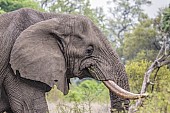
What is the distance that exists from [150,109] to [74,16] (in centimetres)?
114

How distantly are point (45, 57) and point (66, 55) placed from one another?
22cm

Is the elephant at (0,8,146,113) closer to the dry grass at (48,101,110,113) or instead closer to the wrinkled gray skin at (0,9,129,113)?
the wrinkled gray skin at (0,9,129,113)

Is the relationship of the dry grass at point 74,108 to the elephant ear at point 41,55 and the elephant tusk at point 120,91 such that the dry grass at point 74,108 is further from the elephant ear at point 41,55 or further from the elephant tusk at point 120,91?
the elephant ear at point 41,55

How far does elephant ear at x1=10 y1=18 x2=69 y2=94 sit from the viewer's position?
11.9 feet

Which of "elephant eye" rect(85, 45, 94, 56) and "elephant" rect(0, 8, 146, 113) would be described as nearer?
"elephant" rect(0, 8, 146, 113)

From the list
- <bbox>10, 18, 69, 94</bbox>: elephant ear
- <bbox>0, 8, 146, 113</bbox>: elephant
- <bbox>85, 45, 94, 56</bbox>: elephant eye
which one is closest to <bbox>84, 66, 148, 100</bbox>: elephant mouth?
<bbox>0, 8, 146, 113</bbox>: elephant

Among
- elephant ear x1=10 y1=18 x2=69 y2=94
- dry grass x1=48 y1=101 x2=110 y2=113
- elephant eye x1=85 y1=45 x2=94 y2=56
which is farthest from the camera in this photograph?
dry grass x1=48 y1=101 x2=110 y2=113

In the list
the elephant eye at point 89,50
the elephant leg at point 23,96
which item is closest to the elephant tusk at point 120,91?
the elephant eye at point 89,50

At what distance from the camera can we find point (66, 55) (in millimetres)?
3834

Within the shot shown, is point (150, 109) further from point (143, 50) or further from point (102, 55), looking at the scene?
point (143, 50)

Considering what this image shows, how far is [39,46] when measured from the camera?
3.70 meters

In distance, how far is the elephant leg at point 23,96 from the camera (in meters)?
3.68

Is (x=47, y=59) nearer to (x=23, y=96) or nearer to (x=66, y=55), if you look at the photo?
(x=66, y=55)

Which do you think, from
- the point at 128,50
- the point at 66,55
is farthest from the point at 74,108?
the point at 128,50
